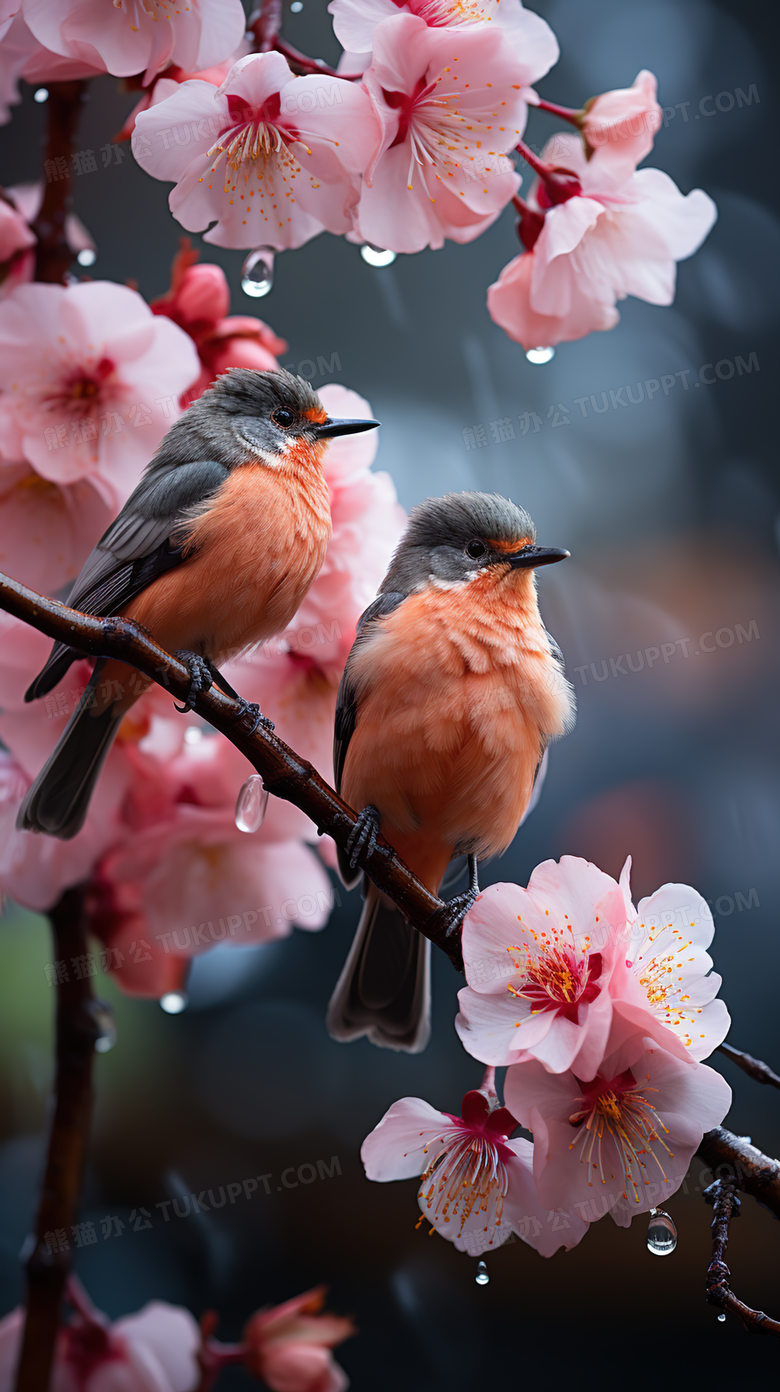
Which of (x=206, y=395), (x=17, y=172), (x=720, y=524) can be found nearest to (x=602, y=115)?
(x=206, y=395)

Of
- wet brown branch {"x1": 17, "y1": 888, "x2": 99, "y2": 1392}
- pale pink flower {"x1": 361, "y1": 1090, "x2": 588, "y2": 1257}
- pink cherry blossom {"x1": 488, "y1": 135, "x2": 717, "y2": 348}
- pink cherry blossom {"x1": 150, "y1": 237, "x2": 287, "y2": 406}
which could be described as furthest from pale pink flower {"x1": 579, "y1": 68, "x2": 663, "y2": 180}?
wet brown branch {"x1": 17, "y1": 888, "x2": 99, "y2": 1392}

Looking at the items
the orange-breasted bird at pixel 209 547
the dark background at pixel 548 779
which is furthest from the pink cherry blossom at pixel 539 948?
the dark background at pixel 548 779

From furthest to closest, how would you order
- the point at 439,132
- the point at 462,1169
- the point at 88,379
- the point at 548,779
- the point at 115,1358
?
the point at 548,779 < the point at 115,1358 < the point at 88,379 < the point at 439,132 < the point at 462,1169

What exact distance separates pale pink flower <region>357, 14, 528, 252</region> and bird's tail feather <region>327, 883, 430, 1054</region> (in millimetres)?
548

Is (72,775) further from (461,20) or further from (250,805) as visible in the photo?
(461,20)

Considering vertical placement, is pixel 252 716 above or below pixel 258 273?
below

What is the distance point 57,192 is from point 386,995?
0.74 meters

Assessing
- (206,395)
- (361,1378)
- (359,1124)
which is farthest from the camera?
(359,1124)

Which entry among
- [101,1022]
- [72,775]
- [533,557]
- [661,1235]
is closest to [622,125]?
[533,557]

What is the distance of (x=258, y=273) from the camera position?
697mm

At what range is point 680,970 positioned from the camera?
543mm

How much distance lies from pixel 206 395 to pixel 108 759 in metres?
0.32

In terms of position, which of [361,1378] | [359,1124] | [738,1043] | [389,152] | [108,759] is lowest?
[361,1378]

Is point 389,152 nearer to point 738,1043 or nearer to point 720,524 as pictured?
point 720,524
